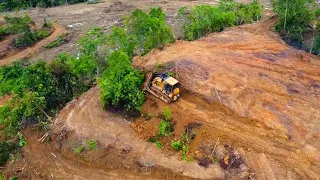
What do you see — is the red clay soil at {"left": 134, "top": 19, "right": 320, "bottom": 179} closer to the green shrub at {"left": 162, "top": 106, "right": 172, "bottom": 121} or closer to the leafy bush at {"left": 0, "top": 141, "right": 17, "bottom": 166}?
the green shrub at {"left": 162, "top": 106, "right": 172, "bottom": 121}

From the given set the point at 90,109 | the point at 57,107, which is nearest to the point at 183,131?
the point at 90,109

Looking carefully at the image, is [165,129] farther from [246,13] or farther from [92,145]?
[246,13]

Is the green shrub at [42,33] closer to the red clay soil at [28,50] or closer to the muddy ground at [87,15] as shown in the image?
the red clay soil at [28,50]

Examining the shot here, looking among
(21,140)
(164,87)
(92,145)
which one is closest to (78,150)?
(92,145)

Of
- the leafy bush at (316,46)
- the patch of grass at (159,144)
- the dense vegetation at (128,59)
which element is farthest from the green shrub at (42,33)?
the leafy bush at (316,46)

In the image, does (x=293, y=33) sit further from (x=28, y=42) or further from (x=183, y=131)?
(x=28, y=42)

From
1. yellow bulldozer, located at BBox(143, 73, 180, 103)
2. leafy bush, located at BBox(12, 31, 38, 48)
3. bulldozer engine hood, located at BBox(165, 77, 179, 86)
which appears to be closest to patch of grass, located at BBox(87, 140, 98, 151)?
yellow bulldozer, located at BBox(143, 73, 180, 103)
